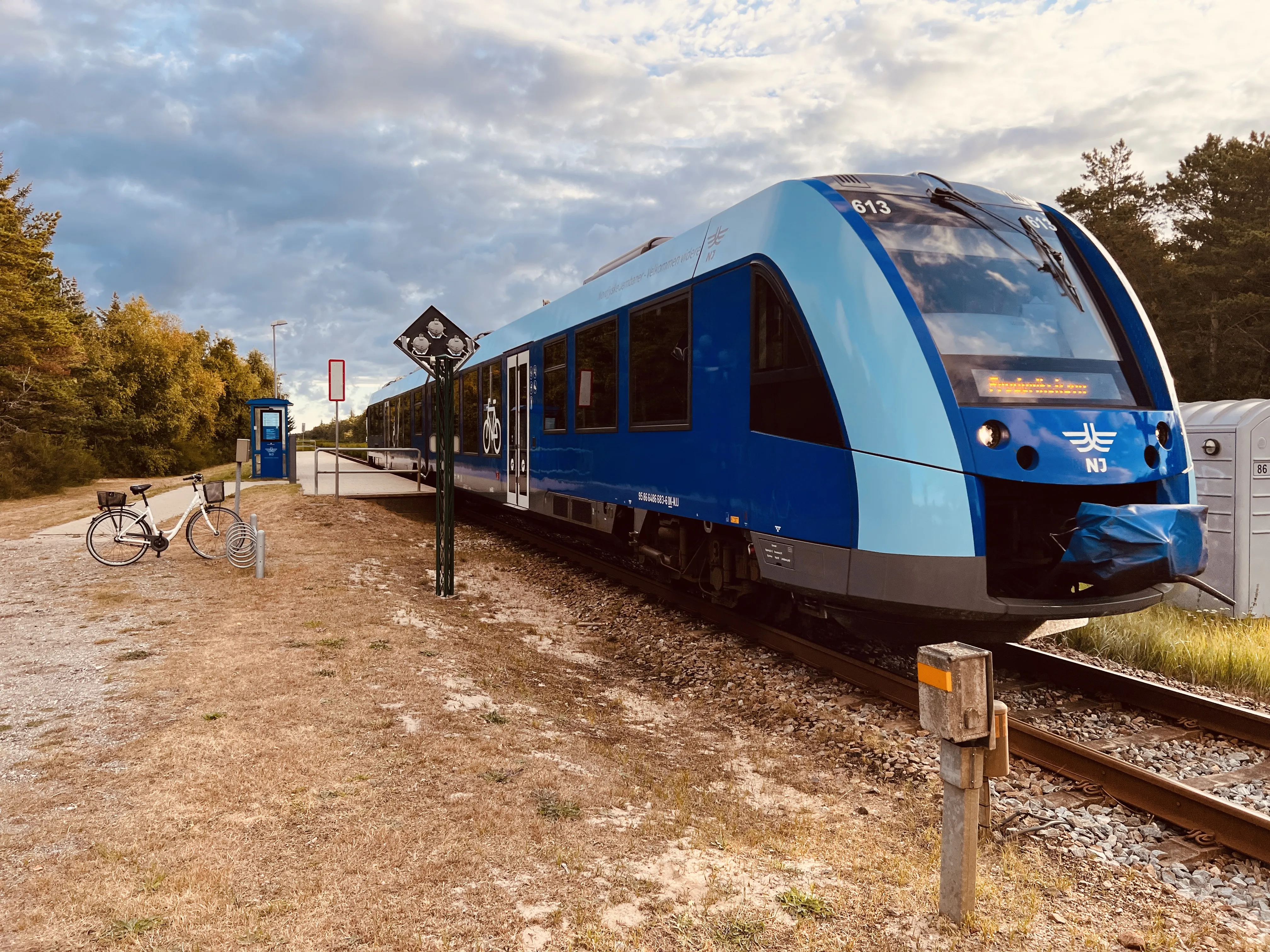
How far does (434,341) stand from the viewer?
32.2 ft

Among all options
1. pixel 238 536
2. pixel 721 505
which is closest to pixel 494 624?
pixel 721 505

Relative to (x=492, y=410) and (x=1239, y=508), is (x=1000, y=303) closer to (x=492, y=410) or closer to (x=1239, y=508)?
(x=1239, y=508)

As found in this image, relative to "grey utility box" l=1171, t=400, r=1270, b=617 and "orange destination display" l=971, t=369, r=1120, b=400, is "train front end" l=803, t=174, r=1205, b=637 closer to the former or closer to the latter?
"orange destination display" l=971, t=369, r=1120, b=400

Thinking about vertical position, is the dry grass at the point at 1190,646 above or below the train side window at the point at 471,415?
below

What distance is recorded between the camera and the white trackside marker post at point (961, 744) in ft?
10.2

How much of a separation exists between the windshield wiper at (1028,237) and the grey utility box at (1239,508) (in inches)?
129

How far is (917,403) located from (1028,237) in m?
1.75

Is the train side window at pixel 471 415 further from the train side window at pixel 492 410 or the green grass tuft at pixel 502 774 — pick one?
the green grass tuft at pixel 502 774

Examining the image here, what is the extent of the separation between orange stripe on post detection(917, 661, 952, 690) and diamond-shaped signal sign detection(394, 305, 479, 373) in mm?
7298

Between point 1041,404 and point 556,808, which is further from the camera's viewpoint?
point 1041,404

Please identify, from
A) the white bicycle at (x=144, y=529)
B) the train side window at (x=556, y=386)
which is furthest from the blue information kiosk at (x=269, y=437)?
the train side window at (x=556, y=386)

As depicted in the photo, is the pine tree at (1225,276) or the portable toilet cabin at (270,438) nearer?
the portable toilet cabin at (270,438)

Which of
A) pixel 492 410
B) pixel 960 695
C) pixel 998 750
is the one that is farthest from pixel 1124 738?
pixel 492 410

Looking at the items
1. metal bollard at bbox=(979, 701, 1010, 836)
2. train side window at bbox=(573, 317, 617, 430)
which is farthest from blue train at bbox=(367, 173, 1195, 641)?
metal bollard at bbox=(979, 701, 1010, 836)
